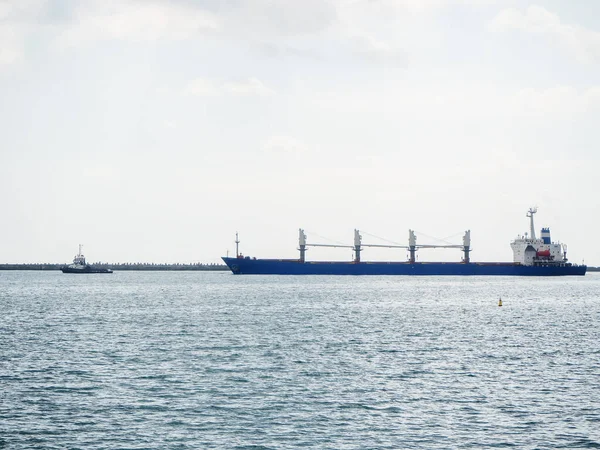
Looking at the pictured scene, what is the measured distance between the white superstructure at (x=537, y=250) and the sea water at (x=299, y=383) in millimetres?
108116

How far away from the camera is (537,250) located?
15925 centimetres

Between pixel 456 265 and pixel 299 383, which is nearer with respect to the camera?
pixel 299 383

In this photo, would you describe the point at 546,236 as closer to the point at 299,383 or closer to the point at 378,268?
the point at 378,268

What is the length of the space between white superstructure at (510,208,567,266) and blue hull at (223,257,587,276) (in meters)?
1.63

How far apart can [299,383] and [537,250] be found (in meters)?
141

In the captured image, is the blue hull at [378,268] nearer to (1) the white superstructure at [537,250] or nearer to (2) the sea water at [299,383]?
(1) the white superstructure at [537,250]

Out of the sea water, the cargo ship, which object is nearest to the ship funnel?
the cargo ship

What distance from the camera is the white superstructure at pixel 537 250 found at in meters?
159

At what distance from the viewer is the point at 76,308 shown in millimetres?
68875

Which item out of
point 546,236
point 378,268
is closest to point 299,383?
point 378,268

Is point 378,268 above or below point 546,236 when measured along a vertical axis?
below

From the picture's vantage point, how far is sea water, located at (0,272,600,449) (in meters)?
21.2

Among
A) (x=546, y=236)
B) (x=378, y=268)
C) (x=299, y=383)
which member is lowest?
(x=299, y=383)

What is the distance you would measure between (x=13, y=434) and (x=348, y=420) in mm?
10300
